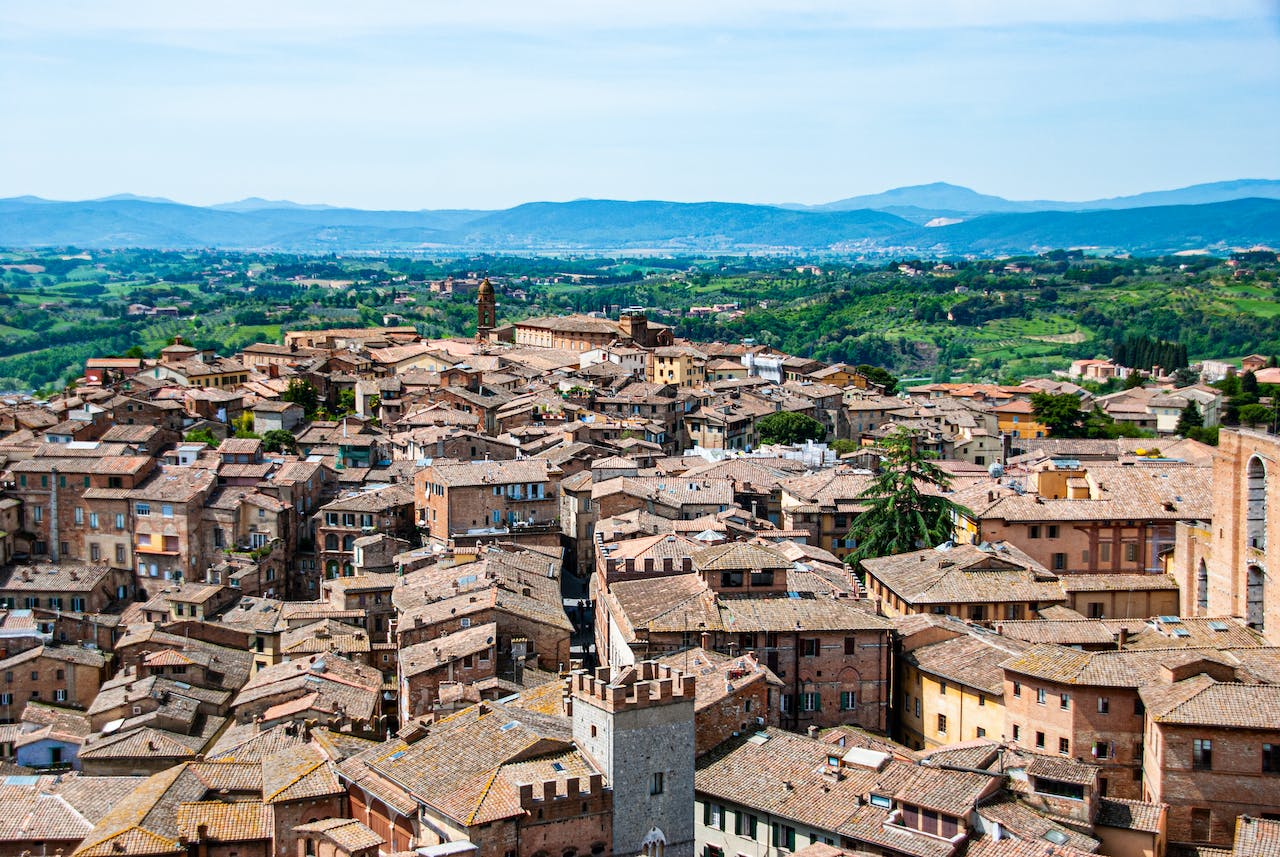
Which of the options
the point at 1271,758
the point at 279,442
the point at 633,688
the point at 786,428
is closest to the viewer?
the point at 633,688

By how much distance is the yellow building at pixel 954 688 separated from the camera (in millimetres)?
40062

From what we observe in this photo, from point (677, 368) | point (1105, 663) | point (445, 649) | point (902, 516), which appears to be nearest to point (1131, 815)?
point (1105, 663)

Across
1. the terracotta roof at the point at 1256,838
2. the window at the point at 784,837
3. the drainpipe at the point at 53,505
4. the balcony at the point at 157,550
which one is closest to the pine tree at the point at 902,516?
the window at the point at 784,837

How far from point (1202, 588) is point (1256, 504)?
12.7 feet

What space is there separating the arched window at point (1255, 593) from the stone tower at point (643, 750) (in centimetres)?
2354

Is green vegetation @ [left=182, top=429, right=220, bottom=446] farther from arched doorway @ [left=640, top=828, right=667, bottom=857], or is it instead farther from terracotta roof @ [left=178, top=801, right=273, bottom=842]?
arched doorway @ [left=640, top=828, right=667, bottom=857]

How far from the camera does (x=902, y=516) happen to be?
195 ft

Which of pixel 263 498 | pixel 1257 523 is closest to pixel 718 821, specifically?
pixel 1257 523

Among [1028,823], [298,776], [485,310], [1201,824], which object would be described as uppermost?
[485,310]

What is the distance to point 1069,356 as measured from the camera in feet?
599

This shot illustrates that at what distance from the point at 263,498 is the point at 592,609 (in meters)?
17.8

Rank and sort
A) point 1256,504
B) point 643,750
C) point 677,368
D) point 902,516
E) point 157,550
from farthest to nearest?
point 677,368
point 157,550
point 902,516
point 1256,504
point 643,750

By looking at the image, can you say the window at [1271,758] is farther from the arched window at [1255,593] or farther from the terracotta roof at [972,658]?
the arched window at [1255,593]

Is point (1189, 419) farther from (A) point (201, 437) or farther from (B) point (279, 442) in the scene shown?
(A) point (201, 437)
